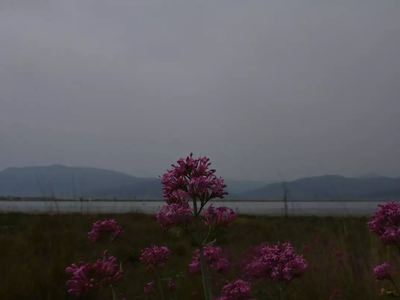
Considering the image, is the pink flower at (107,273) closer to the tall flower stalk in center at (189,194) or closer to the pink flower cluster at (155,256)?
the tall flower stalk in center at (189,194)

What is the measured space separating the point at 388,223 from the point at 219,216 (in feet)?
5.71

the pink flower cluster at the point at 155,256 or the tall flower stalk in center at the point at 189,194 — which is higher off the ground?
the tall flower stalk in center at the point at 189,194

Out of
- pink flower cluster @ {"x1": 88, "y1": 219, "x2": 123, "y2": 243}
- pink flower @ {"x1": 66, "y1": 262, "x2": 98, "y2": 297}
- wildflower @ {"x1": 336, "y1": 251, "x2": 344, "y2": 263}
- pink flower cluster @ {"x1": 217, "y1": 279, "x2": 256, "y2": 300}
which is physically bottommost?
wildflower @ {"x1": 336, "y1": 251, "x2": 344, "y2": 263}

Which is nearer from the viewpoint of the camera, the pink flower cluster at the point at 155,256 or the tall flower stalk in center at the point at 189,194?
the tall flower stalk in center at the point at 189,194

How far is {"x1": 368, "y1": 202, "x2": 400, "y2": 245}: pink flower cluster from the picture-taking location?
10.3 ft

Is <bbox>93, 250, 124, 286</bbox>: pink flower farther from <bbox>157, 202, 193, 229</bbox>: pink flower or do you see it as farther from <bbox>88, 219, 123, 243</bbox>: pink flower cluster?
<bbox>88, 219, 123, 243</bbox>: pink flower cluster

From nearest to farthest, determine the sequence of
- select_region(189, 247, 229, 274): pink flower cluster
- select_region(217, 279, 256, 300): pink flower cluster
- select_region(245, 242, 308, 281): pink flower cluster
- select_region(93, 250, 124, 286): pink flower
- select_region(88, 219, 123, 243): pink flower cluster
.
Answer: select_region(93, 250, 124, 286): pink flower → select_region(217, 279, 256, 300): pink flower cluster → select_region(245, 242, 308, 281): pink flower cluster → select_region(189, 247, 229, 274): pink flower cluster → select_region(88, 219, 123, 243): pink flower cluster

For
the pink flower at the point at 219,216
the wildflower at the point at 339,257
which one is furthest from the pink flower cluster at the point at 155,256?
the wildflower at the point at 339,257

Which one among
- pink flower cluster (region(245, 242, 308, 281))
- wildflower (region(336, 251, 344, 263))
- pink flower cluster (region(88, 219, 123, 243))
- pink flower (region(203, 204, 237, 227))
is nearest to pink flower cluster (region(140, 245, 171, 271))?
pink flower cluster (region(88, 219, 123, 243))

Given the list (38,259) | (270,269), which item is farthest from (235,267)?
(270,269)

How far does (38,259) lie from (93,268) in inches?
266

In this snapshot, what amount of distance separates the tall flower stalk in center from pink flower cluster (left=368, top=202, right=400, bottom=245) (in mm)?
1512

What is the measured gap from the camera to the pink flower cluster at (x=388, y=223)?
314 centimetres

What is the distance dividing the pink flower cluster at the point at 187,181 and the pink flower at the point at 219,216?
168 millimetres
